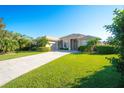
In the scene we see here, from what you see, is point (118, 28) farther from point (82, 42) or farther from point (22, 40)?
point (82, 42)

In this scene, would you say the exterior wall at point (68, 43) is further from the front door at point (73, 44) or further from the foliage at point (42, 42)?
the foliage at point (42, 42)

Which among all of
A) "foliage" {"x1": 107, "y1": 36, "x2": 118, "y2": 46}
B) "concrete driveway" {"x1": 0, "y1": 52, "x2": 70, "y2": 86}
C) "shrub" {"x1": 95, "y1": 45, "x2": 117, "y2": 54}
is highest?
"foliage" {"x1": 107, "y1": 36, "x2": 118, "y2": 46}

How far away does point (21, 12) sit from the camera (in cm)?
1777

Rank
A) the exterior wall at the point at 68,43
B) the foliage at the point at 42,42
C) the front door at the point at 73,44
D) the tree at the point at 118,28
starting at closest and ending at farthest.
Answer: the tree at the point at 118,28, the foliage at the point at 42,42, the exterior wall at the point at 68,43, the front door at the point at 73,44

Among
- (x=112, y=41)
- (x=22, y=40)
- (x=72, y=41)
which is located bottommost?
(x=112, y=41)

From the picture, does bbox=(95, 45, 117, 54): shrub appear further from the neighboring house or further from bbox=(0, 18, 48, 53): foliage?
bbox=(0, 18, 48, 53): foliage

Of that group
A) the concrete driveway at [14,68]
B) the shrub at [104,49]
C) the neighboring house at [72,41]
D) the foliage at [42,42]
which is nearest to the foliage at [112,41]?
the concrete driveway at [14,68]

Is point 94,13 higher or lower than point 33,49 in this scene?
higher

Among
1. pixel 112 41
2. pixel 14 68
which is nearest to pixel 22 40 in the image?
pixel 14 68

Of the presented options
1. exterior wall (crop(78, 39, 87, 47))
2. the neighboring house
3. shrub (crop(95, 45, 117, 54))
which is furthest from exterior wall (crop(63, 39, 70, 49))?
shrub (crop(95, 45, 117, 54))

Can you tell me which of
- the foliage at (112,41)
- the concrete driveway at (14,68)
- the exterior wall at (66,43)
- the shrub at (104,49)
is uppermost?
the exterior wall at (66,43)
